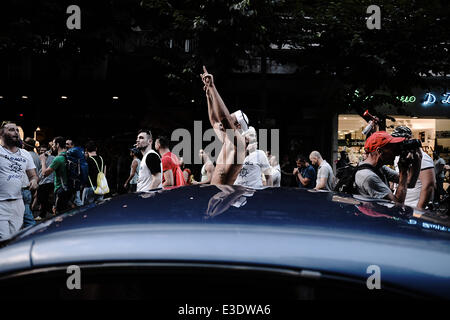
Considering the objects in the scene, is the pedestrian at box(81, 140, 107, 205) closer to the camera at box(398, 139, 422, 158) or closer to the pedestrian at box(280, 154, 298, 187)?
the camera at box(398, 139, 422, 158)

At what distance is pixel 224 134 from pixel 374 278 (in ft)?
11.6

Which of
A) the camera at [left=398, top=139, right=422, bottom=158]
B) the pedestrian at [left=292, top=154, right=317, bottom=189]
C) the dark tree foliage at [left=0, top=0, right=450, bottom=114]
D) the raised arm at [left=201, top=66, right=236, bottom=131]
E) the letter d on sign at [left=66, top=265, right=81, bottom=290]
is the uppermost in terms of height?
the dark tree foliage at [left=0, top=0, right=450, bottom=114]

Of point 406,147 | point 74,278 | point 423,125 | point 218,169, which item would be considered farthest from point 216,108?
point 423,125

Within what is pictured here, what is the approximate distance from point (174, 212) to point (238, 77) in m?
17.0

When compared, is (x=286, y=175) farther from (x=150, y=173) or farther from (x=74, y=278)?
(x=74, y=278)

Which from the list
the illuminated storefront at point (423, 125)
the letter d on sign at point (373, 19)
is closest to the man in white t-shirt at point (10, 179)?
the letter d on sign at point (373, 19)

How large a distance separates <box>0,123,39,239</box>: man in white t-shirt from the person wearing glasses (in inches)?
96.3

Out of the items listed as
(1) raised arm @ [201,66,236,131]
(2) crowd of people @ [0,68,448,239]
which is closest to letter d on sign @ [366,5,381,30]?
(2) crowd of people @ [0,68,448,239]

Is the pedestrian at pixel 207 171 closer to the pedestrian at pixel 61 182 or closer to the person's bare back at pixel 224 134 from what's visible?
the pedestrian at pixel 61 182

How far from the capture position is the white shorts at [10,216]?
5.56 meters

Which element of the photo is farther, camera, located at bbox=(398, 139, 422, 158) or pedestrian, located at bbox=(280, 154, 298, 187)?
pedestrian, located at bbox=(280, 154, 298, 187)

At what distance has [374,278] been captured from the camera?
1.19m

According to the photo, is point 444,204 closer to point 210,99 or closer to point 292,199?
point 210,99

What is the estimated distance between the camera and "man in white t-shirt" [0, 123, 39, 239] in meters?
5.59
